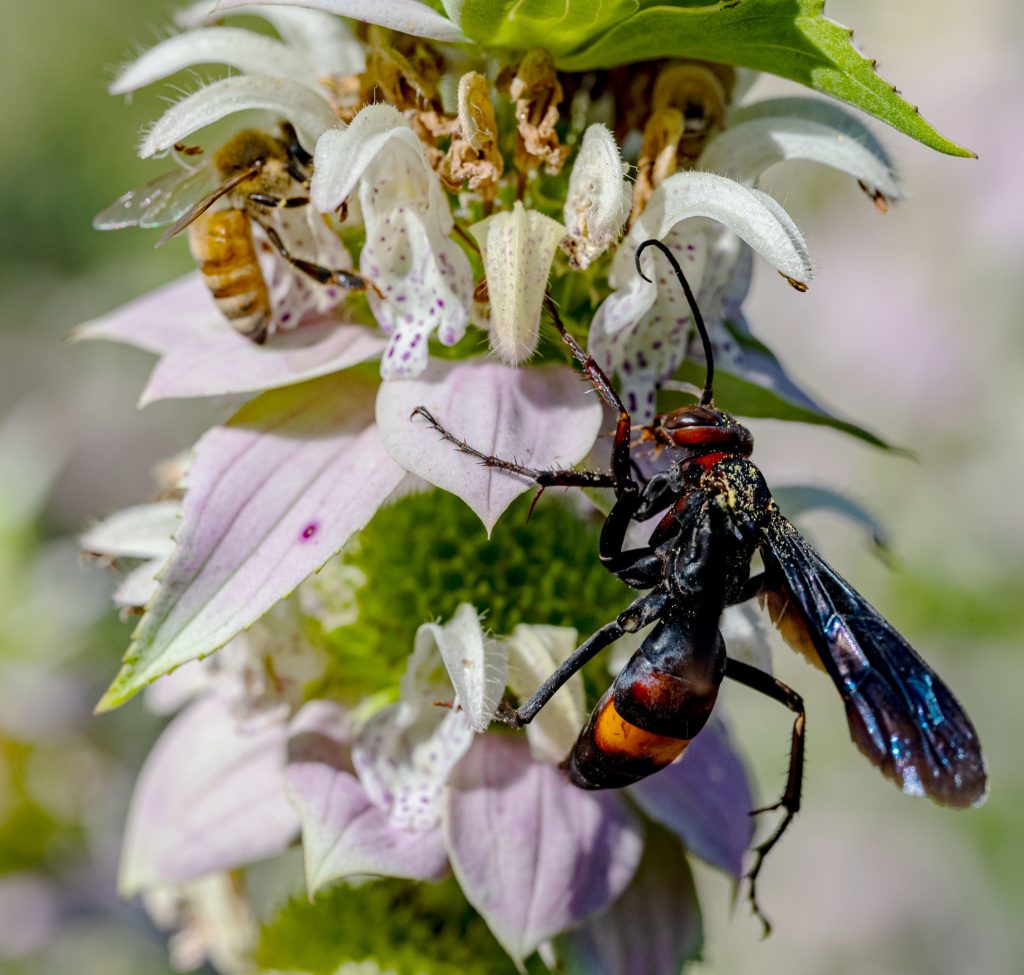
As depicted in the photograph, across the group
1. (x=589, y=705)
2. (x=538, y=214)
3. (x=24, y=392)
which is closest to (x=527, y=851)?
(x=589, y=705)

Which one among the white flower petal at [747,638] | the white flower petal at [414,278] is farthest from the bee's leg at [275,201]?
the white flower petal at [747,638]

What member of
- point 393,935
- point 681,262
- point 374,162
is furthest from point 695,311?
point 393,935

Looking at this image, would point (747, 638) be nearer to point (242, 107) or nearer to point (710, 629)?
point (710, 629)

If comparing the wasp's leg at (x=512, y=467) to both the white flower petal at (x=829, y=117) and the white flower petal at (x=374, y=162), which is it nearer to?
the white flower petal at (x=374, y=162)

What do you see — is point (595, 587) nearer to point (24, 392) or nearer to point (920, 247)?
point (24, 392)

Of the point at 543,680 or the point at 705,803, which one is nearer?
the point at 543,680
